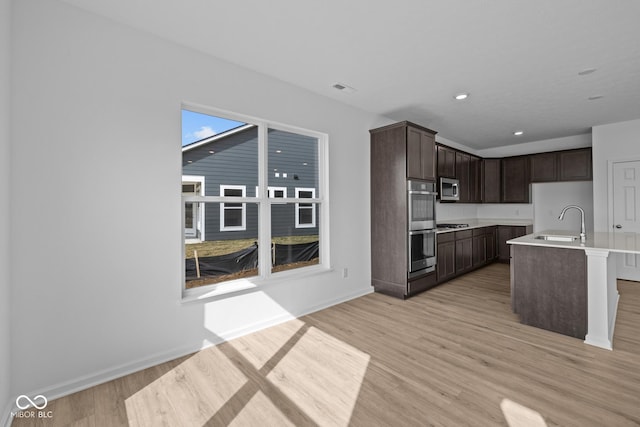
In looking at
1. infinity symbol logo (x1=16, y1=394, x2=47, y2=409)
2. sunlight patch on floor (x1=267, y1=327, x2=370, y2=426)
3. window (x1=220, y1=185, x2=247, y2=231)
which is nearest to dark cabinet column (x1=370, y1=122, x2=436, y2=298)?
sunlight patch on floor (x1=267, y1=327, x2=370, y2=426)

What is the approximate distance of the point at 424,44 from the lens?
2.55 meters

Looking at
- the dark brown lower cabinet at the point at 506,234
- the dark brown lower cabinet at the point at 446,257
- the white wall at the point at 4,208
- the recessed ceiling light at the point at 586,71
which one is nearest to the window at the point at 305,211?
the dark brown lower cabinet at the point at 446,257

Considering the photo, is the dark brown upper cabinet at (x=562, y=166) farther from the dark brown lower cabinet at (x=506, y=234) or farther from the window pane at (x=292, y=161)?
the window pane at (x=292, y=161)

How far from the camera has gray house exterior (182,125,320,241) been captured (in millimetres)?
2760

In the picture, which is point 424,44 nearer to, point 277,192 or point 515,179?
point 277,192

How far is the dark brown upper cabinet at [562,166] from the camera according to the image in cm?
551

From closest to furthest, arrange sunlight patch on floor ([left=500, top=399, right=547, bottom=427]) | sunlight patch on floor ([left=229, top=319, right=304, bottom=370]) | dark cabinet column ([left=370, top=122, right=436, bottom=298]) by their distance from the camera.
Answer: sunlight patch on floor ([left=500, top=399, right=547, bottom=427]) < sunlight patch on floor ([left=229, top=319, right=304, bottom=370]) < dark cabinet column ([left=370, top=122, right=436, bottom=298])

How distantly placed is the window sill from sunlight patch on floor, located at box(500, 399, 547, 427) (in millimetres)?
2178

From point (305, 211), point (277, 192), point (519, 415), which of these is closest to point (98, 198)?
point (277, 192)

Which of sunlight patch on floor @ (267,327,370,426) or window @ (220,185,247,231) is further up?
window @ (220,185,247,231)

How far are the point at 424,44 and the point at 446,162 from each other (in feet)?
11.1

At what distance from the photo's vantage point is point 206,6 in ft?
6.87

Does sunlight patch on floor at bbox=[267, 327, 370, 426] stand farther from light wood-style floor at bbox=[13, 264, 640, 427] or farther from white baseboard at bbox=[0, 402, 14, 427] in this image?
white baseboard at bbox=[0, 402, 14, 427]

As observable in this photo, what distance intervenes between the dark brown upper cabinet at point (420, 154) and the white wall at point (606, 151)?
127 inches
